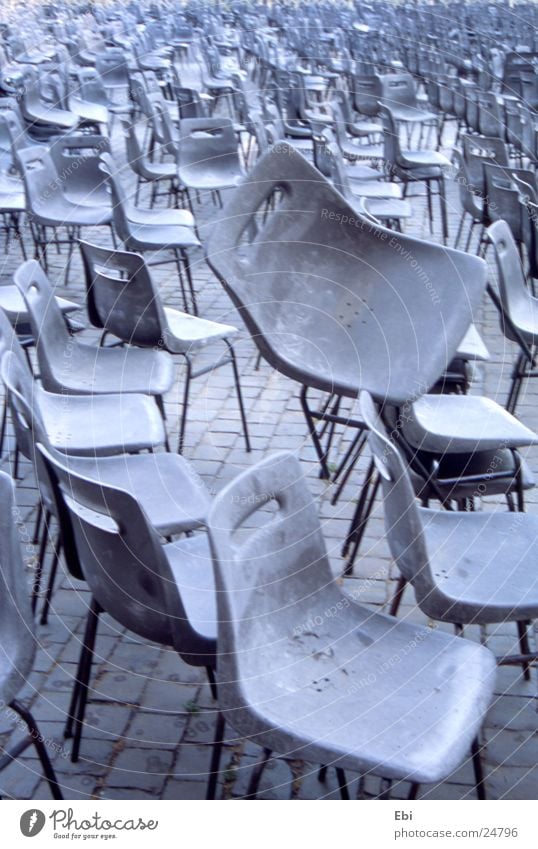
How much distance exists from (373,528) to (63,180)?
394 cm

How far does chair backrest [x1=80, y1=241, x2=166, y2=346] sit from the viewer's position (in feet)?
14.0

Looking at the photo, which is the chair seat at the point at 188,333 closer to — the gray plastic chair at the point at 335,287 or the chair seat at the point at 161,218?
the gray plastic chair at the point at 335,287

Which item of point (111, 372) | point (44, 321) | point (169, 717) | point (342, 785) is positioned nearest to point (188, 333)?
point (111, 372)

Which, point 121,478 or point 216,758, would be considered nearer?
point 216,758

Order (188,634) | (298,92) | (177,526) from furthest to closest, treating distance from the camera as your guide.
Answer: (298,92) < (177,526) < (188,634)

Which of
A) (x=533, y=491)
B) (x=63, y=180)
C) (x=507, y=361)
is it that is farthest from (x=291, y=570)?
(x=63, y=180)

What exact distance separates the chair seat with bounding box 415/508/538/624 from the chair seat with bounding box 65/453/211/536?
0.70 metres

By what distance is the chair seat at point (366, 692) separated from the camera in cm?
213

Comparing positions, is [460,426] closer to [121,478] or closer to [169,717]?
[121,478]

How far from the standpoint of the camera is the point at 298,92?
1023 cm

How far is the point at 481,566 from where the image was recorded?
282 centimetres

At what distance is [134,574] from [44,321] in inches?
79.0

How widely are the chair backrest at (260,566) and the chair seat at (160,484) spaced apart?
1.92 feet
